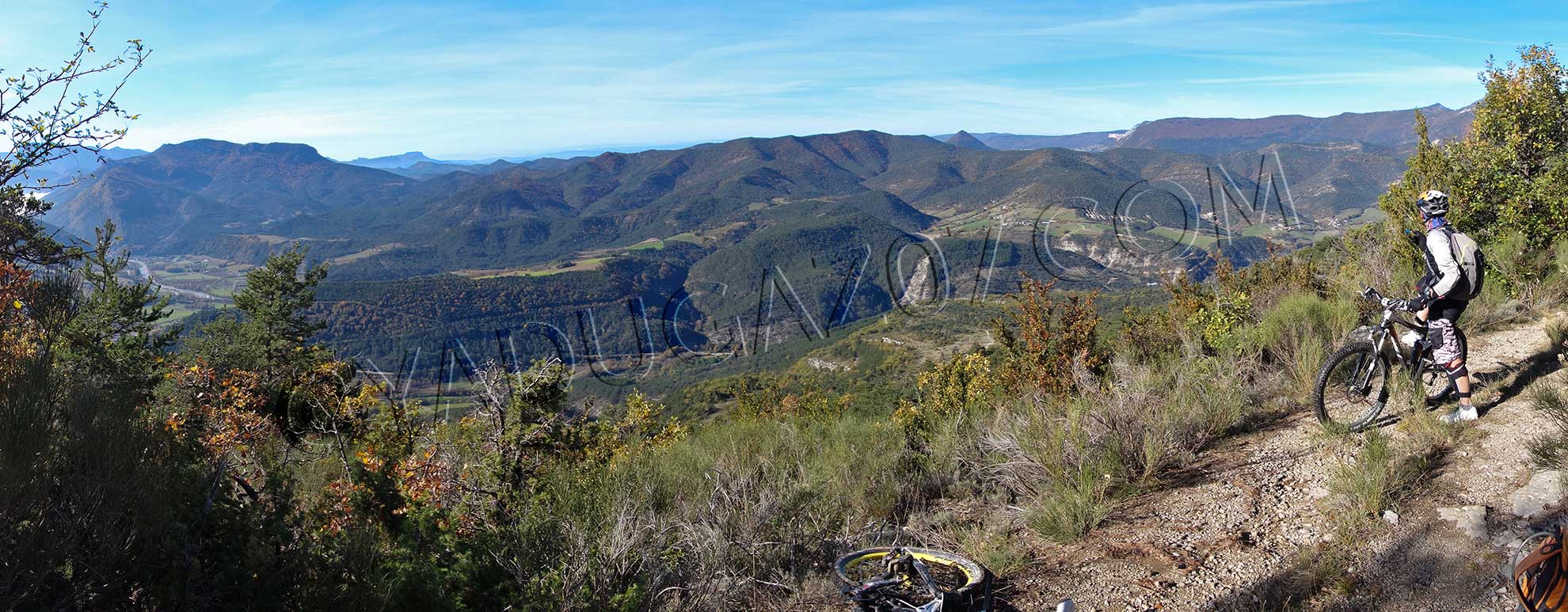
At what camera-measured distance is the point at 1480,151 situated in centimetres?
902

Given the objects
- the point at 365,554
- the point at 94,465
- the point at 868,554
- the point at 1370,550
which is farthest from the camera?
the point at 868,554

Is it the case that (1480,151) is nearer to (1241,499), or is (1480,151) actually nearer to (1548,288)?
(1548,288)

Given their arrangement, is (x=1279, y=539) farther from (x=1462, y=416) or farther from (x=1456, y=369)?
(x=1456, y=369)

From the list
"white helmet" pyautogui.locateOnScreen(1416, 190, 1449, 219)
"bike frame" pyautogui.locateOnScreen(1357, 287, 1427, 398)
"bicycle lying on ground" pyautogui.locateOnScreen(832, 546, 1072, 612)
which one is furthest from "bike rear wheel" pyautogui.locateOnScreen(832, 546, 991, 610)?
"white helmet" pyautogui.locateOnScreen(1416, 190, 1449, 219)

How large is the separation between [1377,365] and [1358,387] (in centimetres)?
20

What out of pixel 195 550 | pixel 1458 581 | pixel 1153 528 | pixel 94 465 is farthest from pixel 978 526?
pixel 94 465

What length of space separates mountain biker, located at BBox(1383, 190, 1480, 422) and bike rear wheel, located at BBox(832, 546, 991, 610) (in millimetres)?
3685

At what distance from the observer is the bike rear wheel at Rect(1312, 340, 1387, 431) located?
5.02m

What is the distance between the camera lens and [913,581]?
331 cm

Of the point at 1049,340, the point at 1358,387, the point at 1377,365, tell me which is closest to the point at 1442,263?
the point at 1377,365

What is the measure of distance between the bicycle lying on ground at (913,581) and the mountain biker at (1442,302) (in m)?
3.66

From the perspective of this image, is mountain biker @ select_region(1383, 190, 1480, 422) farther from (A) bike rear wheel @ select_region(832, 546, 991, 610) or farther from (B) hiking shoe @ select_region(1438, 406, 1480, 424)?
(A) bike rear wheel @ select_region(832, 546, 991, 610)

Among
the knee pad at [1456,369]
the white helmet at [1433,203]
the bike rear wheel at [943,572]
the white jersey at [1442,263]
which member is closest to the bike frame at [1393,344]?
the knee pad at [1456,369]

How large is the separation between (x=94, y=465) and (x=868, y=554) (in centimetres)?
331
